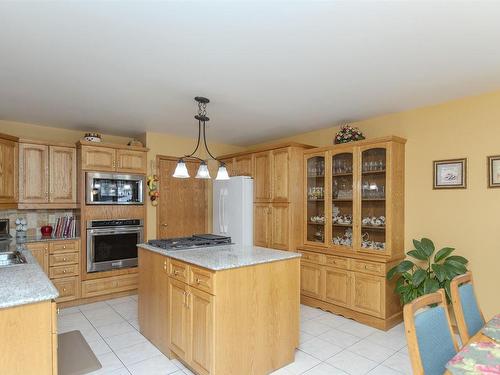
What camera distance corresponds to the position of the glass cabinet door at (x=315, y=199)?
4020mm

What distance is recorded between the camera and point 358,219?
3.59 metres

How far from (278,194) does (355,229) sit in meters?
1.13

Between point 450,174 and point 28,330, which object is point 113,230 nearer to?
point 28,330

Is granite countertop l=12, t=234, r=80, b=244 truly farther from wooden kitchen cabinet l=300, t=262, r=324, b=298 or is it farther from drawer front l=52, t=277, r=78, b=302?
wooden kitchen cabinet l=300, t=262, r=324, b=298

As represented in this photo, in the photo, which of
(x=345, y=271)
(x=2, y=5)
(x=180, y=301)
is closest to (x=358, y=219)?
(x=345, y=271)

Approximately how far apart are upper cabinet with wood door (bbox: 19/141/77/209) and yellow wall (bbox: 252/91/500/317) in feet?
13.7

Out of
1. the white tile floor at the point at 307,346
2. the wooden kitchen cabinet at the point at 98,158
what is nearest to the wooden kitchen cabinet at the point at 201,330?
the white tile floor at the point at 307,346

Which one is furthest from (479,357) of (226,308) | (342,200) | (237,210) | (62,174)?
(62,174)

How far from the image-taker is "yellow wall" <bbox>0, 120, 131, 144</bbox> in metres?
3.97

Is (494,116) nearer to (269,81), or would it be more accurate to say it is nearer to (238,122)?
(269,81)

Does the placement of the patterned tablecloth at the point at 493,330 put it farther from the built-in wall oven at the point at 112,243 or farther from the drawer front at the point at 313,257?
the built-in wall oven at the point at 112,243

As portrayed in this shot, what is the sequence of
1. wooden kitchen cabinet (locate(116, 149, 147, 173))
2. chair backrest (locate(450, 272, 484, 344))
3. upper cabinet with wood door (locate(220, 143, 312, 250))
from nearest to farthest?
chair backrest (locate(450, 272, 484, 344)) < upper cabinet with wood door (locate(220, 143, 312, 250)) < wooden kitchen cabinet (locate(116, 149, 147, 173))

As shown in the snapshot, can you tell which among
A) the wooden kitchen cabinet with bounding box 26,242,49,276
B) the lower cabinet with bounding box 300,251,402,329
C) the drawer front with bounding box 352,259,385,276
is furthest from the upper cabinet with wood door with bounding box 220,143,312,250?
the wooden kitchen cabinet with bounding box 26,242,49,276

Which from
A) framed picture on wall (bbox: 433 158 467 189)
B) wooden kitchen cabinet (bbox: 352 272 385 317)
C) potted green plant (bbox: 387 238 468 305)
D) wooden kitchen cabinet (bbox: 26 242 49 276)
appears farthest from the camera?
wooden kitchen cabinet (bbox: 26 242 49 276)
